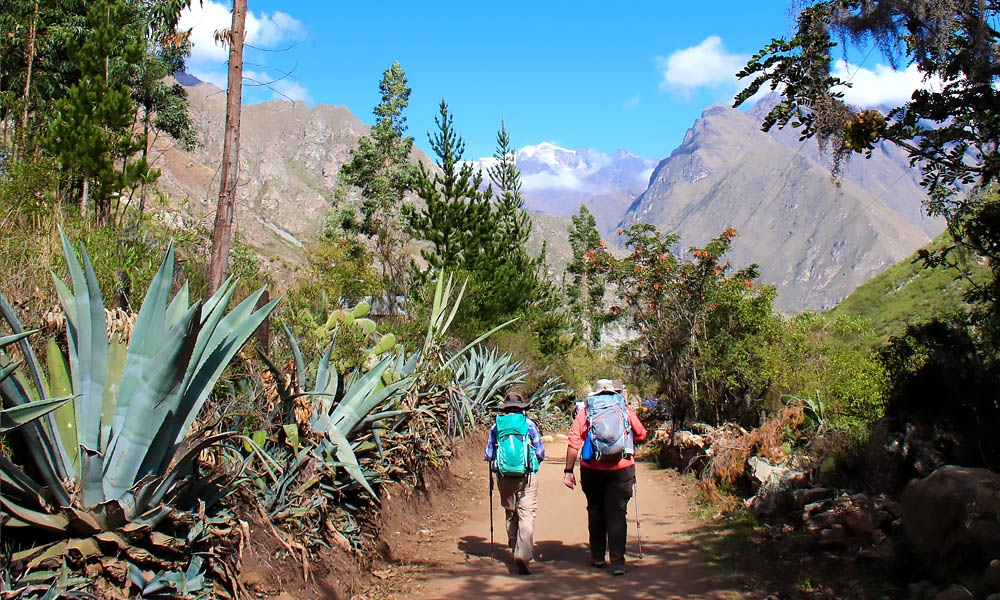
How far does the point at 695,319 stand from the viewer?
49.8 ft

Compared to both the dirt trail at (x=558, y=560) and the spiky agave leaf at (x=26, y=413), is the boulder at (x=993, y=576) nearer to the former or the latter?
the dirt trail at (x=558, y=560)

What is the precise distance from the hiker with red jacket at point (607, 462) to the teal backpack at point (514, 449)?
0.38 m

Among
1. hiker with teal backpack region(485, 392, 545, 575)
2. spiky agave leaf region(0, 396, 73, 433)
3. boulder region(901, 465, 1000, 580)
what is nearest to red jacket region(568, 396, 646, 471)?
hiker with teal backpack region(485, 392, 545, 575)

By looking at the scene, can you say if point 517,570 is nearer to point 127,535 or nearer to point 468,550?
point 468,550

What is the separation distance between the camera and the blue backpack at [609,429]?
6504 mm

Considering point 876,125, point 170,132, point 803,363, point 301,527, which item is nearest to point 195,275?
point 301,527

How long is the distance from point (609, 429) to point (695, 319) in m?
9.18

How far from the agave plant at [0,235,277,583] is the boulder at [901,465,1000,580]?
4.48 metres

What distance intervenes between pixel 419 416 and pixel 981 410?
5.58m

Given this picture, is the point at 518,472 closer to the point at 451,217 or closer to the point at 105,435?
the point at 105,435

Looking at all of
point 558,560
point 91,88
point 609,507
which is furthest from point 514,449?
point 91,88

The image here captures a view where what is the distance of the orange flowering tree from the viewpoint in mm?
13609

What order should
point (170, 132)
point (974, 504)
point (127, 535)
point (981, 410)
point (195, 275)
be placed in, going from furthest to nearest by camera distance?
1. point (170, 132)
2. point (195, 275)
3. point (981, 410)
4. point (974, 504)
5. point (127, 535)

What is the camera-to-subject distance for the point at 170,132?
3356cm
